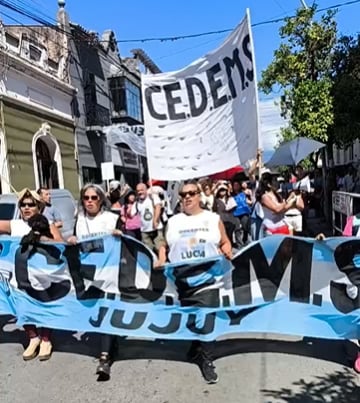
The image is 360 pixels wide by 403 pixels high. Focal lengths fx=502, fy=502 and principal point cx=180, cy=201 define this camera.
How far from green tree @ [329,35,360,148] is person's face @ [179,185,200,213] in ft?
33.0

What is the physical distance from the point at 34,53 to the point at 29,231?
14.9m

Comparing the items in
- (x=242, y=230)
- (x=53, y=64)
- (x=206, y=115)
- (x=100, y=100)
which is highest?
(x=53, y=64)

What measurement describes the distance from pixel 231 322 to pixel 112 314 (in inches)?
43.3

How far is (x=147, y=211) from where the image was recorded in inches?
368

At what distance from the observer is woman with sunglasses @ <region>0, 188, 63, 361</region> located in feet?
15.9

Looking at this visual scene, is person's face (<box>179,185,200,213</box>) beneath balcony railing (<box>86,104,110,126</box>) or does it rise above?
beneath

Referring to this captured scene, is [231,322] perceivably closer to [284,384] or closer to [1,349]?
[284,384]

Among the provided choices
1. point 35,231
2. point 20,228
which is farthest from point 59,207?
point 35,231

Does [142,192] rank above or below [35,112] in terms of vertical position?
below

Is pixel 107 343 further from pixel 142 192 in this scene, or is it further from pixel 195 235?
pixel 142 192

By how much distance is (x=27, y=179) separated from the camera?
55.2 feet

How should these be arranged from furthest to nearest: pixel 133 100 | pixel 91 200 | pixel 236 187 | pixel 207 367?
pixel 133 100
pixel 236 187
pixel 91 200
pixel 207 367

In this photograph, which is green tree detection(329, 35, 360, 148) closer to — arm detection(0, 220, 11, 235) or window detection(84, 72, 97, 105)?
arm detection(0, 220, 11, 235)

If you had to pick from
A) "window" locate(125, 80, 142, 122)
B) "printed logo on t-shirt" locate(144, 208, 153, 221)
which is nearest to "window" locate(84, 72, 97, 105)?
"window" locate(125, 80, 142, 122)
